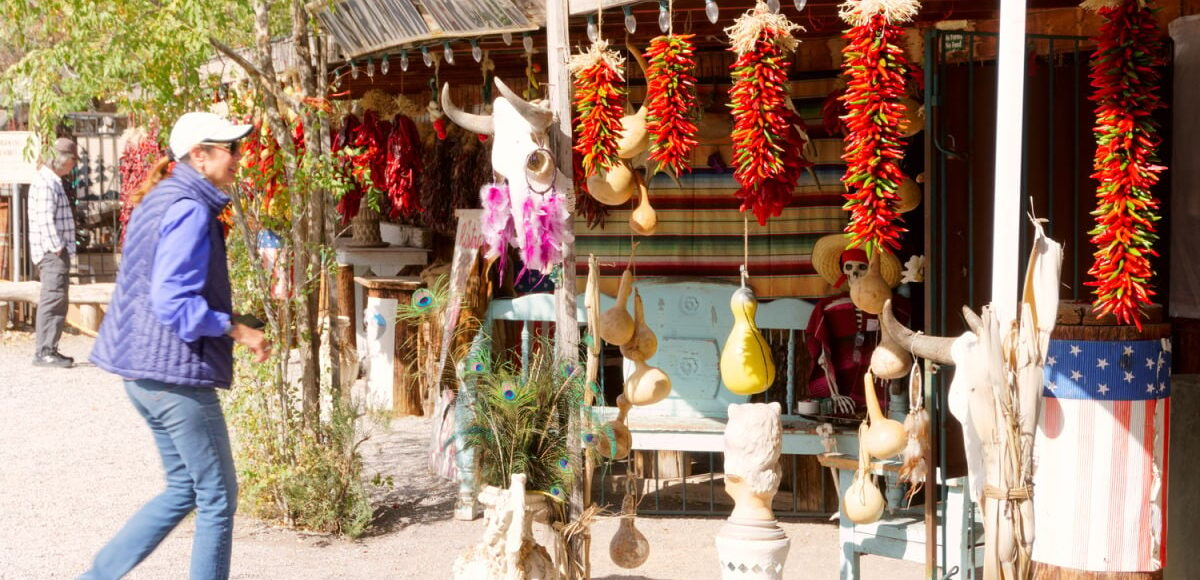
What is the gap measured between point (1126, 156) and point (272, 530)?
4.25 metres

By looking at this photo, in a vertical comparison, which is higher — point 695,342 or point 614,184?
point 614,184

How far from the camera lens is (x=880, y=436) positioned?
482cm

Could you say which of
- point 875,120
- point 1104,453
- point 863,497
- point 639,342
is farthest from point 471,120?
point 1104,453

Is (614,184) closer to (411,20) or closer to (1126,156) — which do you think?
(411,20)

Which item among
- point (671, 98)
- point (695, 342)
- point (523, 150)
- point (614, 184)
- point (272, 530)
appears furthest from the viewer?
point (695, 342)

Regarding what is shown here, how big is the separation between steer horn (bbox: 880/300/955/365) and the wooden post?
3.71 ft

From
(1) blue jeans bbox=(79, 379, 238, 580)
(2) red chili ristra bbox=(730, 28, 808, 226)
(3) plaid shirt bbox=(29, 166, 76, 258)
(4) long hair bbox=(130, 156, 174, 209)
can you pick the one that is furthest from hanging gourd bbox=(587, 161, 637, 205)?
(3) plaid shirt bbox=(29, 166, 76, 258)

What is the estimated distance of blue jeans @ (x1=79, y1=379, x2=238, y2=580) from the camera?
414 centimetres

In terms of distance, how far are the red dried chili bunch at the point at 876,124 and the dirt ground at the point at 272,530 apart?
6.45ft

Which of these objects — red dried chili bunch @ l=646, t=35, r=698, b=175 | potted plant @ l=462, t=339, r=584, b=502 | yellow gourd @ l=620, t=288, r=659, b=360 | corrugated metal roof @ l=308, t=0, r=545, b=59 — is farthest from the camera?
corrugated metal roof @ l=308, t=0, r=545, b=59

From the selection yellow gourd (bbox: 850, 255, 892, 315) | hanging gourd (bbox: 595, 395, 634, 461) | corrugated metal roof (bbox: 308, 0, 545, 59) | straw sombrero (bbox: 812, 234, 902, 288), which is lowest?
hanging gourd (bbox: 595, 395, 634, 461)

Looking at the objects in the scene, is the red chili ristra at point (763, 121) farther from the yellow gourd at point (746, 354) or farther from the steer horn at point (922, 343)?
the yellow gourd at point (746, 354)

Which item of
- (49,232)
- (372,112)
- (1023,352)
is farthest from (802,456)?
(49,232)

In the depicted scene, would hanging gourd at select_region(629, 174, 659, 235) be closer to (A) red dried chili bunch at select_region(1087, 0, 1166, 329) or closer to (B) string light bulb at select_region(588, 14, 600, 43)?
(B) string light bulb at select_region(588, 14, 600, 43)
